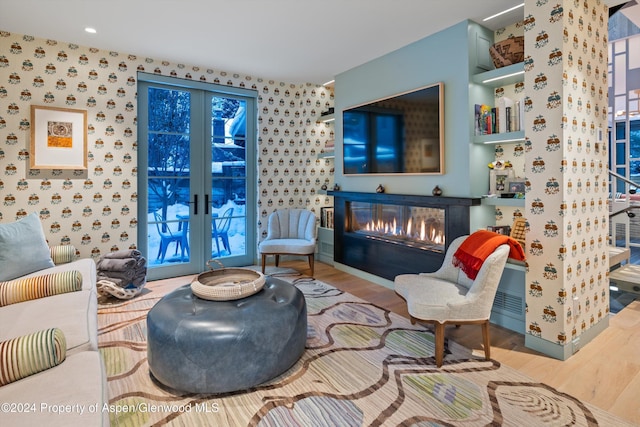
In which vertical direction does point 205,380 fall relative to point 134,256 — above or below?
below

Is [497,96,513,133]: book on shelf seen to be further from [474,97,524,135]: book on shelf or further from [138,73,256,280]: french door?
[138,73,256,280]: french door

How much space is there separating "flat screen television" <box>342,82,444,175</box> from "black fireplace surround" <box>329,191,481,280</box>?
1.04 ft

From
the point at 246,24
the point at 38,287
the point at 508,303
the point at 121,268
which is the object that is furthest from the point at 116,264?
the point at 508,303

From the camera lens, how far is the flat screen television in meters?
3.54

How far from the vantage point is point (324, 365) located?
7.65 feet

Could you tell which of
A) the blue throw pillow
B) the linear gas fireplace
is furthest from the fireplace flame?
the blue throw pillow

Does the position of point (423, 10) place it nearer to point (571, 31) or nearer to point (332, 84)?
point (571, 31)

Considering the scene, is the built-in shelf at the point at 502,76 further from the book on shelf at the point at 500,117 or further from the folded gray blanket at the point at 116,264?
the folded gray blanket at the point at 116,264

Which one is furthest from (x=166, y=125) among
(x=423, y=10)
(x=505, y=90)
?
(x=505, y=90)

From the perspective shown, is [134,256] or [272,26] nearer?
[272,26]

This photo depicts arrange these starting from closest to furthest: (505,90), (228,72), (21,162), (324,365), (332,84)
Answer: (324,365), (505,90), (21,162), (228,72), (332,84)

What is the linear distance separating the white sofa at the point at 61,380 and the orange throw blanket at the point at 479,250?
232cm

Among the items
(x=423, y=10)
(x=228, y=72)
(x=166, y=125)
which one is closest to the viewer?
(x=423, y=10)

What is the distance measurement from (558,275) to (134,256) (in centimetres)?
386
